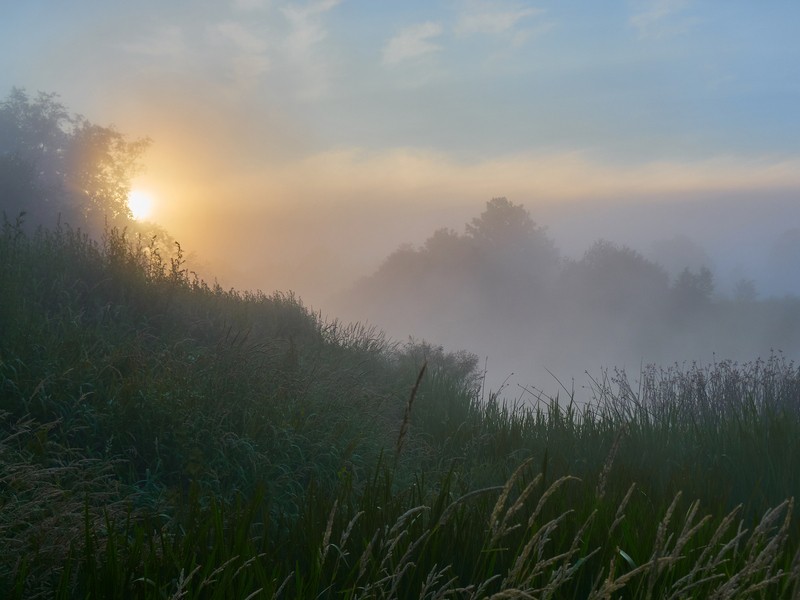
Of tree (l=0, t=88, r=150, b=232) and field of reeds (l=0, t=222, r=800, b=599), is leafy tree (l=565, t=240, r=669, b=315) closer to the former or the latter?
tree (l=0, t=88, r=150, b=232)

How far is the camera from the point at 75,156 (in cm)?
3172

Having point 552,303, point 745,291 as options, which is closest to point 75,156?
point 552,303

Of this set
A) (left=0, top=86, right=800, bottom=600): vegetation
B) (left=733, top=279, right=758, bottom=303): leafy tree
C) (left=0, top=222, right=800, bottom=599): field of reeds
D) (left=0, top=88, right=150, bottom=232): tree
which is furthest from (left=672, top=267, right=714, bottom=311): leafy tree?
(left=0, top=222, right=800, bottom=599): field of reeds

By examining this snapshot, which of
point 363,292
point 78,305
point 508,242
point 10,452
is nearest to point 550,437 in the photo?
point 10,452

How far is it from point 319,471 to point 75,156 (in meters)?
30.0

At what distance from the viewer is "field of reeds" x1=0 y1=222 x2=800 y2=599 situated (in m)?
2.54

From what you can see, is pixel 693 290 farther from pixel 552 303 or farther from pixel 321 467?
pixel 321 467

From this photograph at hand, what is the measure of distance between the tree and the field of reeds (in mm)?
20261

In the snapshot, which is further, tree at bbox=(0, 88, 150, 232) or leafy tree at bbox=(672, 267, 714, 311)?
leafy tree at bbox=(672, 267, 714, 311)

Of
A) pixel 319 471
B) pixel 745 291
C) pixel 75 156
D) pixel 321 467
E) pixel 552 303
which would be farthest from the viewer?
pixel 745 291

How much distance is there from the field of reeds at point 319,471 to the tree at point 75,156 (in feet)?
66.5

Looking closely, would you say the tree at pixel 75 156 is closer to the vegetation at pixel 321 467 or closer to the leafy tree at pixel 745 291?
the vegetation at pixel 321 467

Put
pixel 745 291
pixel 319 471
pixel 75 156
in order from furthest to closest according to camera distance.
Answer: pixel 745 291 < pixel 75 156 < pixel 319 471

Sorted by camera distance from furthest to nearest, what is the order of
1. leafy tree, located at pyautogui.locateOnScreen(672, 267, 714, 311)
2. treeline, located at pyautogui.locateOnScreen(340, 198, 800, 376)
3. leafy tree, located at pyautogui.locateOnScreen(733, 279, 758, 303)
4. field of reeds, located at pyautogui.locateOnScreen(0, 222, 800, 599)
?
1. leafy tree, located at pyautogui.locateOnScreen(733, 279, 758, 303)
2. leafy tree, located at pyautogui.locateOnScreen(672, 267, 714, 311)
3. treeline, located at pyautogui.locateOnScreen(340, 198, 800, 376)
4. field of reeds, located at pyautogui.locateOnScreen(0, 222, 800, 599)
